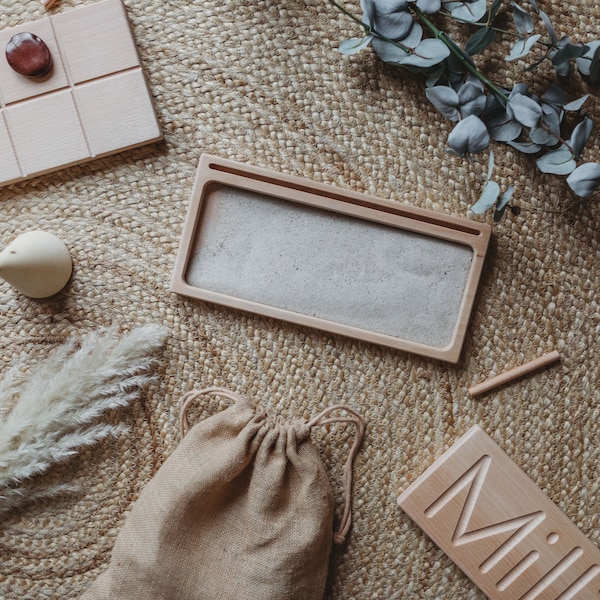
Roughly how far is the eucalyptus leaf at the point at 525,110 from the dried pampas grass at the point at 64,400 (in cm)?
45

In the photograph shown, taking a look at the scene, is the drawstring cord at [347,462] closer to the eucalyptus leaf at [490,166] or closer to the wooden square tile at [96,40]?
the eucalyptus leaf at [490,166]

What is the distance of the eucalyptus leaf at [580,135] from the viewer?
0.67m

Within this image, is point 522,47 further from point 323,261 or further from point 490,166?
point 323,261

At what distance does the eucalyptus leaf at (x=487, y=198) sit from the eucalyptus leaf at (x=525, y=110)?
0.24ft

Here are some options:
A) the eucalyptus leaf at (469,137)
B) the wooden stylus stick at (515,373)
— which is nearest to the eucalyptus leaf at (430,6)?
the eucalyptus leaf at (469,137)

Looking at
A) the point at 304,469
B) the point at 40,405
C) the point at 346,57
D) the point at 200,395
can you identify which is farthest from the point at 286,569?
the point at 346,57

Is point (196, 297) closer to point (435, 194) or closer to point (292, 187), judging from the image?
point (292, 187)

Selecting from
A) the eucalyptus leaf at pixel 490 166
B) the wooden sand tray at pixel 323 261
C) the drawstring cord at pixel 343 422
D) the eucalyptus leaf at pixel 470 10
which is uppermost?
the eucalyptus leaf at pixel 470 10

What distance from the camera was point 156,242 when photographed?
0.76 metres

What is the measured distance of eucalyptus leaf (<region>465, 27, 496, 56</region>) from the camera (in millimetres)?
683

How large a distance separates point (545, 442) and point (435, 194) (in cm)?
31

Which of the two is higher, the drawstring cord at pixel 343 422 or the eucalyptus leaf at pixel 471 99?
the eucalyptus leaf at pixel 471 99

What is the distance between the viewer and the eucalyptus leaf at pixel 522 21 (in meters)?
0.68

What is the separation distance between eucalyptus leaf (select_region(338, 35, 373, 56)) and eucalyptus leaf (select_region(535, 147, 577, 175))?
22cm
